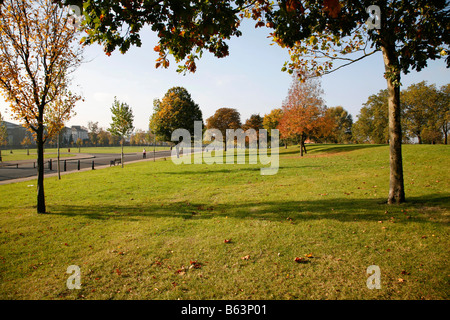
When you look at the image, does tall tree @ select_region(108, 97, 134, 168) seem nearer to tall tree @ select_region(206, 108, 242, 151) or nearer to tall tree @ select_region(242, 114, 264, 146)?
tall tree @ select_region(206, 108, 242, 151)

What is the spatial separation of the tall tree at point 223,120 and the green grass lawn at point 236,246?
41.0 metres

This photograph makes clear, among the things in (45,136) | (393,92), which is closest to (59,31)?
(45,136)

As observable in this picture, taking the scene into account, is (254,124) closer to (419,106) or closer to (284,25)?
(419,106)

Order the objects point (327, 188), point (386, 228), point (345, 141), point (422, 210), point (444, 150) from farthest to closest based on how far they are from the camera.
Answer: point (345, 141) < point (444, 150) < point (327, 188) < point (422, 210) < point (386, 228)

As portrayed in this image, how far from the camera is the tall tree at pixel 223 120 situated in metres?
50.1

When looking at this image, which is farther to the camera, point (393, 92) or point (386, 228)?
point (393, 92)

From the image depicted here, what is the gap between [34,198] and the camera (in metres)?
10.9

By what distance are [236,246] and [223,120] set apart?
4617cm

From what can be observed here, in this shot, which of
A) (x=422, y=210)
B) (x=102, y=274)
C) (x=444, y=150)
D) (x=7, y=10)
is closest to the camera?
(x=102, y=274)

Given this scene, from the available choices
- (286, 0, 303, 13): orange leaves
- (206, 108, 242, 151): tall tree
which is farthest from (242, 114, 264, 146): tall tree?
(286, 0, 303, 13): orange leaves

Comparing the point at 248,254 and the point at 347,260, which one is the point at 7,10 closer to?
the point at 248,254

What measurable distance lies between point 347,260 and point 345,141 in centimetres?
8106

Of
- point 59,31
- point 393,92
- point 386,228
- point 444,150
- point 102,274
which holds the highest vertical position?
point 59,31

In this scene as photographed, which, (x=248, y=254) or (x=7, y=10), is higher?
(x=7, y=10)
